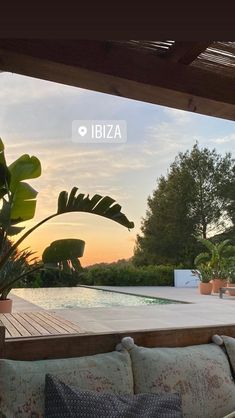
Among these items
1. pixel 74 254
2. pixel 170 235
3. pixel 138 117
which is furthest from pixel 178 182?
pixel 74 254

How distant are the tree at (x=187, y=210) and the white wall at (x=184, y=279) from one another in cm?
362

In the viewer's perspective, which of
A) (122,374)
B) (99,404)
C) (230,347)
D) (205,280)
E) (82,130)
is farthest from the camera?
(205,280)

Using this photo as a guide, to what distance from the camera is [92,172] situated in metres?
11.1

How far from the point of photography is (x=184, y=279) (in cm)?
1194

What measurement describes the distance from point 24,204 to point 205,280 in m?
6.76

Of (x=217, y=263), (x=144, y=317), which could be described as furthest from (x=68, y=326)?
(x=217, y=263)

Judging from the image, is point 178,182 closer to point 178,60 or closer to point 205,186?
point 205,186

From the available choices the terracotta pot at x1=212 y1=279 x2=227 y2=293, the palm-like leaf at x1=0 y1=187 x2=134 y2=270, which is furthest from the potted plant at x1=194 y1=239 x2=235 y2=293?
the palm-like leaf at x1=0 y1=187 x2=134 y2=270

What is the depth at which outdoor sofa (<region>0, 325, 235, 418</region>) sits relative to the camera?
139 centimetres

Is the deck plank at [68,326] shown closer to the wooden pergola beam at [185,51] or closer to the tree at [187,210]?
the wooden pergola beam at [185,51]

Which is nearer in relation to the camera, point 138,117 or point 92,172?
point 92,172

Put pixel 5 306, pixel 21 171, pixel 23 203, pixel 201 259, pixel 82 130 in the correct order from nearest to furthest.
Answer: pixel 21 171, pixel 23 203, pixel 82 130, pixel 5 306, pixel 201 259

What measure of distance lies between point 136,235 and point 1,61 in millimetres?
14465

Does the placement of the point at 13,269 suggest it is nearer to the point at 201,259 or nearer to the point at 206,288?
the point at 206,288
